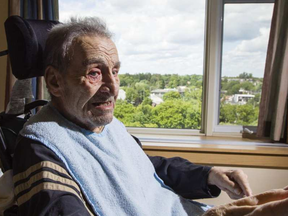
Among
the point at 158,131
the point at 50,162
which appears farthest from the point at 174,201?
the point at 158,131

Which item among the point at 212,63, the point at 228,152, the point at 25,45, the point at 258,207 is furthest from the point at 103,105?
the point at 212,63

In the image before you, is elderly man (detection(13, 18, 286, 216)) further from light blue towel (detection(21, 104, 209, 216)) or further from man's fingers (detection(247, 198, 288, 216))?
man's fingers (detection(247, 198, 288, 216))

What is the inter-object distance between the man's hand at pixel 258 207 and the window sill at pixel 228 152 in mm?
1598

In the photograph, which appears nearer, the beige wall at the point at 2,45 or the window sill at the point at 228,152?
the window sill at the point at 228,152

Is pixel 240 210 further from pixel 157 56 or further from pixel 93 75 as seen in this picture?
pixel 157 56

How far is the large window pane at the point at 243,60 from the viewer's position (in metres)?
2.51

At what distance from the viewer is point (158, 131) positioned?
275 centimetres

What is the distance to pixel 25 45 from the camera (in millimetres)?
1130

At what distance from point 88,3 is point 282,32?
1.59 m

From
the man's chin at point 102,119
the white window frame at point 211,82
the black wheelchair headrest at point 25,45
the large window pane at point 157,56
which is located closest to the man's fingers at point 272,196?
the man's chin at point 102,119

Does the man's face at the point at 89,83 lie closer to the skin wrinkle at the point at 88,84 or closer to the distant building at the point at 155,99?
the skin wrinkle at the point at 88,84

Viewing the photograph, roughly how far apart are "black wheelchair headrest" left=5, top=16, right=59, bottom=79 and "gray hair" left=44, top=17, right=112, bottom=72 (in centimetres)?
4

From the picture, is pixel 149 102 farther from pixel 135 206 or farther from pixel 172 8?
pixel 135 206

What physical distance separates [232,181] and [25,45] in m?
0.94
